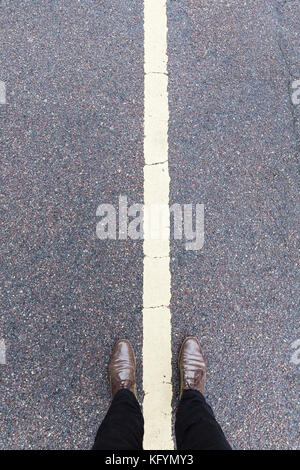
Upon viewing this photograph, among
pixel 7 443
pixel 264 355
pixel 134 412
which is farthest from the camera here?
pixel 264 355

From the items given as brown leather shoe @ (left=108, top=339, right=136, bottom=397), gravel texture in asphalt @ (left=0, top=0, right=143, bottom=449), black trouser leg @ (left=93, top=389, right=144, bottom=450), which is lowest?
black trouser leg @ (left=93, top=389, right=144, bottom=450)

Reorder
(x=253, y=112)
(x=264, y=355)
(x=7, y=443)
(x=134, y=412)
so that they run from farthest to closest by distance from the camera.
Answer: (x=253, y=112) → (x=264, y=355) → (x=7, y=443) → (x=134, y=412)

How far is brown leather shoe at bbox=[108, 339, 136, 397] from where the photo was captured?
1908 mm

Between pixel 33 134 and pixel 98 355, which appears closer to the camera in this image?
pixel 98 355

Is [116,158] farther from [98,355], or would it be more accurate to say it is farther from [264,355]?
[264,355]

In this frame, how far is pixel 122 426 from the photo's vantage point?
167cm

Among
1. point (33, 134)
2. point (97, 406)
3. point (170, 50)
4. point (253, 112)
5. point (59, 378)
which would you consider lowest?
point (97, 406)

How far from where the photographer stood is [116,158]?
2.15 meters

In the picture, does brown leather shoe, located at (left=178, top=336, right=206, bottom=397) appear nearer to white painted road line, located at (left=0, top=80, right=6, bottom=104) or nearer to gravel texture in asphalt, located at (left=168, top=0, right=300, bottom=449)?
gravel texture in asphalt, located at (left=168, top=0, right=300, bottom=449)

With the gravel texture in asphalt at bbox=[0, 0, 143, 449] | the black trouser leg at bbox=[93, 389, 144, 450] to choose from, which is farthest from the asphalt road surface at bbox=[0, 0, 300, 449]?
the black trouser leg at bbox=[93, 389, 144, 450]

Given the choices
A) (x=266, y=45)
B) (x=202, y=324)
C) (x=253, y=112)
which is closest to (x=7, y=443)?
(x=202, y=324)

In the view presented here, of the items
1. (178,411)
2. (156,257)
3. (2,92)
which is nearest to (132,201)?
(156,257)

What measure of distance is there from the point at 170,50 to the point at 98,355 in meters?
1.93

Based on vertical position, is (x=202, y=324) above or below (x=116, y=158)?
below
